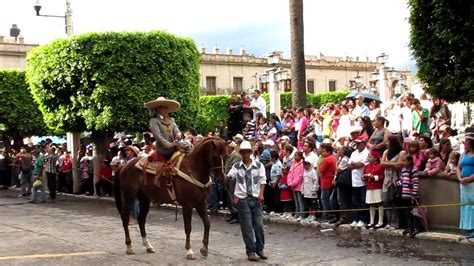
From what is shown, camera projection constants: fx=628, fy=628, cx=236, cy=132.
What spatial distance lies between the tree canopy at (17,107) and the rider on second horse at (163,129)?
65.2 ft

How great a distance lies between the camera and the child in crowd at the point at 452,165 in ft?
40.1

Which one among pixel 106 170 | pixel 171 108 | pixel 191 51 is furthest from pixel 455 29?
pixel 106 170

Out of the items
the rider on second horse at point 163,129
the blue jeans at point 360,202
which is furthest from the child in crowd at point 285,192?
the rider on second horse at point 163,129

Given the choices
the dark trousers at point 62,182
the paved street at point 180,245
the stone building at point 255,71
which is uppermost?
the stone building at point 255,71

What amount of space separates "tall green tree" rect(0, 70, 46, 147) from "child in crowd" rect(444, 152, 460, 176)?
73.4ft

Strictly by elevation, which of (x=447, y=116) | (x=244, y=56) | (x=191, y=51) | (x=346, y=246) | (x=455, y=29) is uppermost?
(x=244, y=56)

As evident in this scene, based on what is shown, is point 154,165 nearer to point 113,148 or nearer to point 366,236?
point 366,236

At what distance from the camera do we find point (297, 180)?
597 inches

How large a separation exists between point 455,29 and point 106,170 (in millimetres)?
15199

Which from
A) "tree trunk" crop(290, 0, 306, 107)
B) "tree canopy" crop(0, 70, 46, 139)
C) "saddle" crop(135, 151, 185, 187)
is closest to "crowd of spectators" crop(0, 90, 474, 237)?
"saddle" crop(135, 151, 185, 187)

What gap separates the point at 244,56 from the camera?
213ft

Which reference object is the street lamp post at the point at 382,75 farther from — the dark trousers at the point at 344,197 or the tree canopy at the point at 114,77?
the dark trousers at the point at 344,197

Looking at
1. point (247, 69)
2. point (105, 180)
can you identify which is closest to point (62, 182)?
point (105, 180)

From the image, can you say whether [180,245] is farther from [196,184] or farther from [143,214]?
[196,184]
